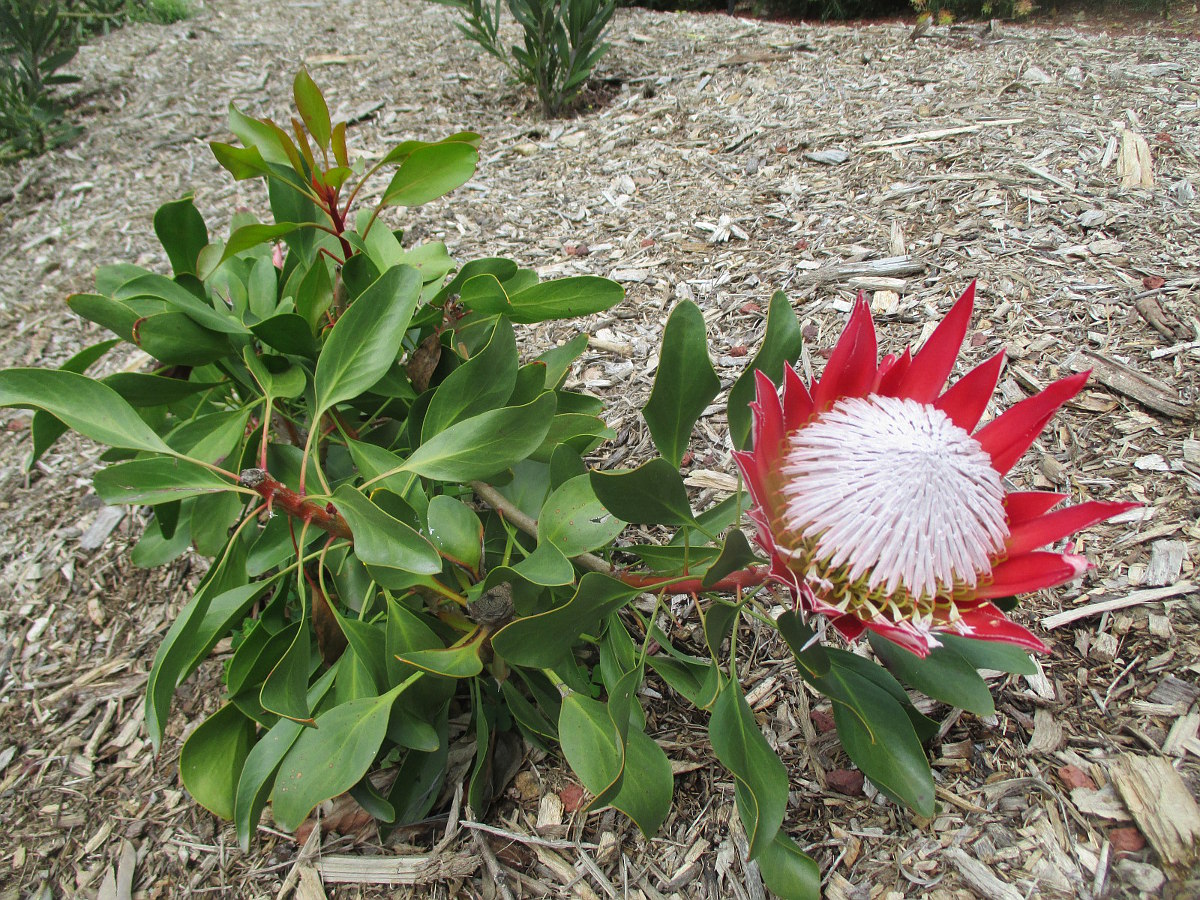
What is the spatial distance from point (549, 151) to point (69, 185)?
2238mm

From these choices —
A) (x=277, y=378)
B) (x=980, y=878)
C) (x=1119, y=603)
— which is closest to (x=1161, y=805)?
(x=980, y=878)

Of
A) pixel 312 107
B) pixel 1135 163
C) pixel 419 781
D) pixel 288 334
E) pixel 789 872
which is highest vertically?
pixel 312 107

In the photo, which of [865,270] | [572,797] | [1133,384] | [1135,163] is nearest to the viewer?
[572,797]

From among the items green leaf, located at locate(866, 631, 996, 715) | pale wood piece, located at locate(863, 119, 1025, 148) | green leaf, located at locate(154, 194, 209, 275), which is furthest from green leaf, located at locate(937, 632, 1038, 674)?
pale wood piece, located at locate(863, 119, 1025, 148)

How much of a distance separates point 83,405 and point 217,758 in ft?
1.88

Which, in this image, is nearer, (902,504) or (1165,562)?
(902,504)

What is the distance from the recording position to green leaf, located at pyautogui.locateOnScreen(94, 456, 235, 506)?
3.44 feet

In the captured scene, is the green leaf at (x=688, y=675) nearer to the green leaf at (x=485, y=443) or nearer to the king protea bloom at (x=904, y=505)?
the king protea bloom at (x=904, y=505)

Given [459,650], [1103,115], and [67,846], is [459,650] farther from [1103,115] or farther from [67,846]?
[1103,115]

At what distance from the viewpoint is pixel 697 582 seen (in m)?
1.10

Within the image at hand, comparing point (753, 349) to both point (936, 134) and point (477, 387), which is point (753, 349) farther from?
point (936, 134)

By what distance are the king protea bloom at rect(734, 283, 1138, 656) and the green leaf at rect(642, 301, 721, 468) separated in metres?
0.13

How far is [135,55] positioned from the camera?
4.45m

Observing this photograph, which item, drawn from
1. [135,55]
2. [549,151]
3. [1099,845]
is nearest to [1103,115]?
[549,151]
